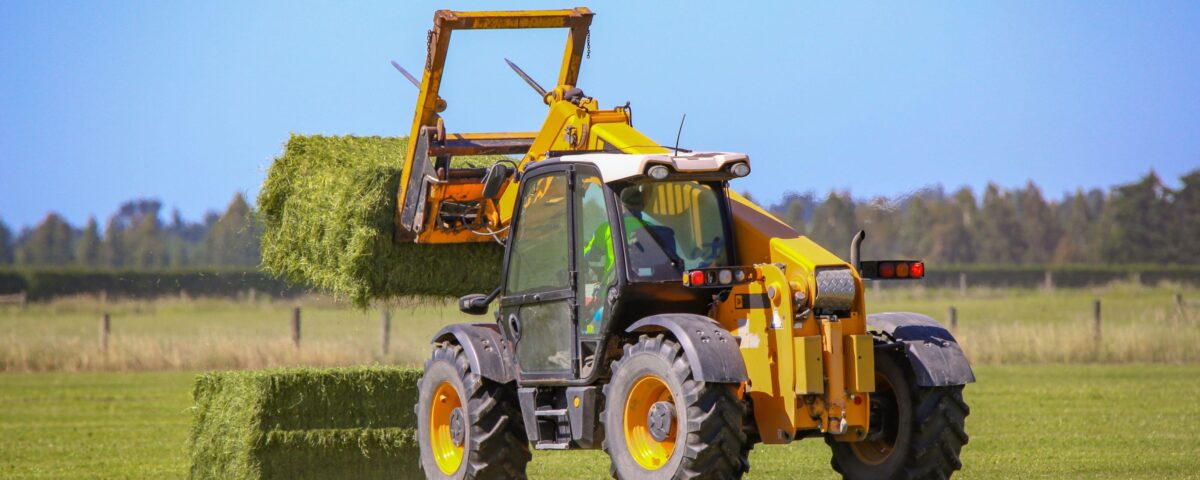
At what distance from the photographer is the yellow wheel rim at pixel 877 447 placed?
893 centimetres

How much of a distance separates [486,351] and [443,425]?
0.83m

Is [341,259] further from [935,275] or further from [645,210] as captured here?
[935,275]

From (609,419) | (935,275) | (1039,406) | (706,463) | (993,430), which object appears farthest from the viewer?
(935,275)

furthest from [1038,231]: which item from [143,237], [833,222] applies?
[833,222]

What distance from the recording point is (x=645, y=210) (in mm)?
8961

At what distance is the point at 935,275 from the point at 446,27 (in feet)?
139

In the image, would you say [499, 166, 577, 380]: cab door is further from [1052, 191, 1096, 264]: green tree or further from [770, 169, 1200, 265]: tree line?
[1052, 191, 1096, 264]: green tree

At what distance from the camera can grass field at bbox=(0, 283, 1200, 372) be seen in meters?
25.3

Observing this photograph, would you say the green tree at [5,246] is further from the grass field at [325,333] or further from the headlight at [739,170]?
the headlight at [739,170]

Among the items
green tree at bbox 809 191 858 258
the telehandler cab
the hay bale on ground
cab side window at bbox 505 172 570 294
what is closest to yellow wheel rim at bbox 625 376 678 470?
the telehandler cab

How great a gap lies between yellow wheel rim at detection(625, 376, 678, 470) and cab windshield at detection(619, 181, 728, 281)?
0.62m

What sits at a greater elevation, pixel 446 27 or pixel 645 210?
pixel 446 27

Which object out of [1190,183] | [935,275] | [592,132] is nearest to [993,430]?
[592,132]

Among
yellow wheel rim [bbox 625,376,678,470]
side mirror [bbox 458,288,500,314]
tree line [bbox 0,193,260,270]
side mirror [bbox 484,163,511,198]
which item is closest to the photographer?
yellow wheel rim [bbox 625,376,678,470]
